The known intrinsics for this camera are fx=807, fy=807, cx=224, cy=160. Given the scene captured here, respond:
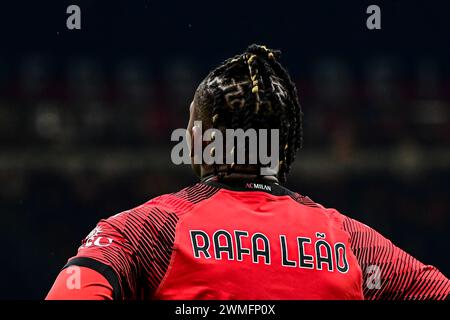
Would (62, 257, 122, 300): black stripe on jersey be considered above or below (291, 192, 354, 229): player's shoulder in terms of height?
below

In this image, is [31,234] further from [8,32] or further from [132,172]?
[8,32]

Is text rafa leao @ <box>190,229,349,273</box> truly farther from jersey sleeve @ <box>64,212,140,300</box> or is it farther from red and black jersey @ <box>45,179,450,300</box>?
jersey sleeve @ <box>64,212,140,300</box>

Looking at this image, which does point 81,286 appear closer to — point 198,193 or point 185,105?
point 198,193

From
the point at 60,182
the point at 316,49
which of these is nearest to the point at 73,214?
the point at 60,182

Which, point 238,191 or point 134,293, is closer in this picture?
point 134,293

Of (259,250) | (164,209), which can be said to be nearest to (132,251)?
(164,209)

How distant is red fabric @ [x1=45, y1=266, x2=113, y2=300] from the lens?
1.35m

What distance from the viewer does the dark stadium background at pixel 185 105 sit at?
7535 millimetres

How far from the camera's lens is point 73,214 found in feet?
24.5

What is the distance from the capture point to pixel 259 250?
149 centimetres

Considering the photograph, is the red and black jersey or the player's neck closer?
the red and black jersey

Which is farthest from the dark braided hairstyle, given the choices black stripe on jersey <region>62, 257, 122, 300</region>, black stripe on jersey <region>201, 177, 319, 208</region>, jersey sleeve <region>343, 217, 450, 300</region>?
black stripe on jersey <region>62, 257, 122, 300</region>

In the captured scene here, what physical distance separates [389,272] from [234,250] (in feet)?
1.21

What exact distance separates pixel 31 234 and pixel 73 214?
1.37ft
